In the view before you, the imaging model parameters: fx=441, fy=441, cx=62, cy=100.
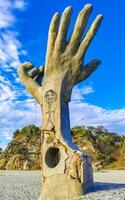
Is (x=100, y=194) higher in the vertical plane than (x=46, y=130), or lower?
lower

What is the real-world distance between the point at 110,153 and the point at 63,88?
3479 cm

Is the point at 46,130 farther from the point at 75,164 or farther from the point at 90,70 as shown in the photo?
the point at 90,70

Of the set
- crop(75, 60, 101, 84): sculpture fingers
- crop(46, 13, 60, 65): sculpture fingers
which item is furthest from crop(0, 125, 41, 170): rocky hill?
crop(46, 13, 60, 65): sculpture fingers

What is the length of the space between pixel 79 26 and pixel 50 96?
2.52 meters

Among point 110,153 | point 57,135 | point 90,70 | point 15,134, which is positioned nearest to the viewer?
point 57,135

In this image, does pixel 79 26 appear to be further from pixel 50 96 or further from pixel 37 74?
pixel 50 96

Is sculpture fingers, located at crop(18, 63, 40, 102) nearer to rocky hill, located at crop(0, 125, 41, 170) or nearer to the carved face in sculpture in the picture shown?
the carved face in sculpture

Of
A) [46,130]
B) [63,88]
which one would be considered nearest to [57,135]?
[46,130]

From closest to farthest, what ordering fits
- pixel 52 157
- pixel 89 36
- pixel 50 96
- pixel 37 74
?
pixel 50 96, pixel 52 157, pixel 89 36, pixel 37 74

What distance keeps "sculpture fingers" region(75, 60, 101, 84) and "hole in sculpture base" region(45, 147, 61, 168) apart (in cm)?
247

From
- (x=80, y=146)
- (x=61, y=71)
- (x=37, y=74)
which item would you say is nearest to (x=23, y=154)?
(x=80, y=146)

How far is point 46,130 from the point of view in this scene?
47.4 feet

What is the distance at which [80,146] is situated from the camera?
147 feet

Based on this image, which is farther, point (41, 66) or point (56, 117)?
point (41, 66)
